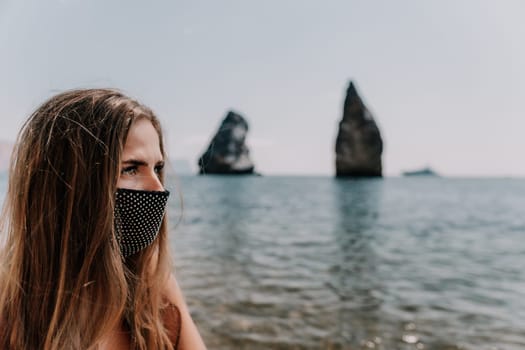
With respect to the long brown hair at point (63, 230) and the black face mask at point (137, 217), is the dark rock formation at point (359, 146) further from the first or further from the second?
the long brown hair at point (63, 230)

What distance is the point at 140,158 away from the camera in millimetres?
1596

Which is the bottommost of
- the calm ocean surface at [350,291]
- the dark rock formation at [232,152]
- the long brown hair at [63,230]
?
the calm ocean surface at [350,291]

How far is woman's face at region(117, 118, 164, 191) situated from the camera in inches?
62.4

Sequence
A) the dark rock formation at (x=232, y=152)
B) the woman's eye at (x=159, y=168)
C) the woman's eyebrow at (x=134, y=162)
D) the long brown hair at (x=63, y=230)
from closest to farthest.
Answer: the long brown hair at (x=63, y=230)
the woman's eyebrow at (x=134, y=162)
the woman's eye at (x=159, y=168)
the dark rock formation at (x=232, y=152)

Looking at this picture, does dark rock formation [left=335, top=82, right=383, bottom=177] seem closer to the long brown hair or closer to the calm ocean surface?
the calm ocean surface

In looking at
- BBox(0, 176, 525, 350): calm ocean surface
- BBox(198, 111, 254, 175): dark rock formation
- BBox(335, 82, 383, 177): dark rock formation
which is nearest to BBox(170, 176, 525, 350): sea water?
BBox(0, 176, 525, 350): calm ocean surface

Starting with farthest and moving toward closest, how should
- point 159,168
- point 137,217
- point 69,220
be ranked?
1. point 159,168
2. point 137,217
3. point 69,220

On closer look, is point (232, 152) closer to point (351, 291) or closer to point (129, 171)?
point (351, 291)

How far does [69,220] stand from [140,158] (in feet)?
1.22

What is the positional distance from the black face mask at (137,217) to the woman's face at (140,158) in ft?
0.12

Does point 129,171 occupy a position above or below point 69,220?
above

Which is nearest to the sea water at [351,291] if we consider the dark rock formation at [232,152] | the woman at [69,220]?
the woman at [69,220]

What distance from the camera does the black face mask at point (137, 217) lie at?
166 cm

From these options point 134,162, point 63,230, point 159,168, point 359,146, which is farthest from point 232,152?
point 63,230
